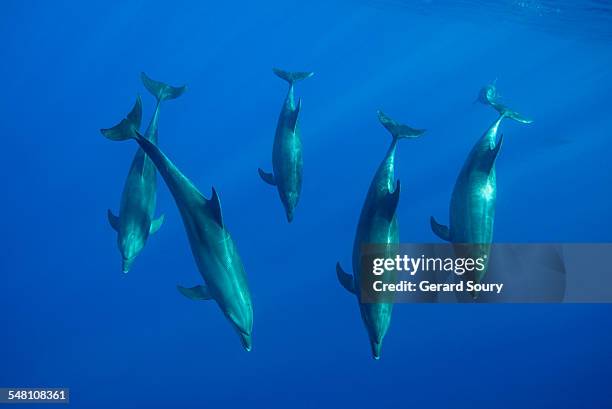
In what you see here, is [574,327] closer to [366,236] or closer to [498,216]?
[498,216]

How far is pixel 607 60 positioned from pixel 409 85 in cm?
1327

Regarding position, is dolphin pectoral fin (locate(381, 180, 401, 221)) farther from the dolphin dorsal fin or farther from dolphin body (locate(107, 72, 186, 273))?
dolphin body (locate(107, 72, 186, 273))

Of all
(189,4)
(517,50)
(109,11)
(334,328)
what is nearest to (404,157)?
(517,50)

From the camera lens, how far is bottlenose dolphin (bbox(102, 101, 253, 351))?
13.2ft

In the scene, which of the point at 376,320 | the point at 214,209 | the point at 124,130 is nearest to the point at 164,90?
the point at 124,130

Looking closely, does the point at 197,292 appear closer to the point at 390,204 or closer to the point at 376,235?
the point at 376,235

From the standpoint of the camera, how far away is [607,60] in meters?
26.5

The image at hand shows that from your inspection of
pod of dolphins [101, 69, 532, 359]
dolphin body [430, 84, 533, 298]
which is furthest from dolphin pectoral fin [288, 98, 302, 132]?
dolphin body [430, 84, 533, 298]

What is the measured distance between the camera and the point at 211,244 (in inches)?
161
